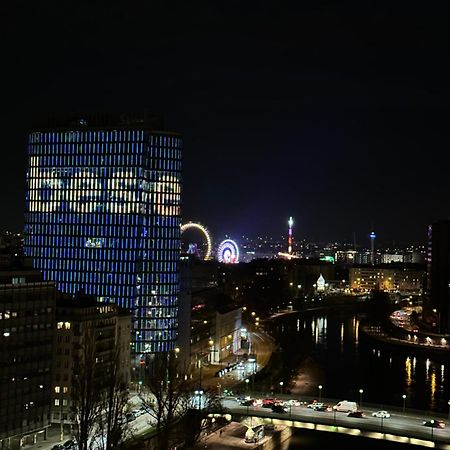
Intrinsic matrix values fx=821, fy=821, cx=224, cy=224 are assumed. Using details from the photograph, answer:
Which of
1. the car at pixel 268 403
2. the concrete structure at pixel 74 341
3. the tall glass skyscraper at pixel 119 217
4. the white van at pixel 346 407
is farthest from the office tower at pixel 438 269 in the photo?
the concrete structure at pixel 74 341

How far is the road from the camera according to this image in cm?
3797

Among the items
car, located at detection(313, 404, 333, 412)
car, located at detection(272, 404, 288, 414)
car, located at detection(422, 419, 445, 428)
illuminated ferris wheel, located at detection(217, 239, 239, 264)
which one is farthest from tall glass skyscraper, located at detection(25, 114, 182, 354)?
illuminated ferris wheel, located at detection(217, 239, 239, 264)

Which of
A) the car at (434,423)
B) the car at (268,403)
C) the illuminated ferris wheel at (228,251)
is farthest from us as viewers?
the illuminated ferris wheel at (228,251)

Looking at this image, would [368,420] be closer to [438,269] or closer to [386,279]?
[438,269]

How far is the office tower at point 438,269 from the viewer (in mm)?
97000

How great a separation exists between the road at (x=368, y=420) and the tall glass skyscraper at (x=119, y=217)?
44.6 ft

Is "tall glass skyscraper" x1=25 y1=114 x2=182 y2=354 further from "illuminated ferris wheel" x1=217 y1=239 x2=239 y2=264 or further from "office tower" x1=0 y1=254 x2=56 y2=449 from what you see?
→ "illuminated ferris wheel" x1=217 y1=239 x2=239 y2=264

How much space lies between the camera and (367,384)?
195 ft

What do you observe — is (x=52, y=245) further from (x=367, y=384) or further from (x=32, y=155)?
(x=367, y=384)

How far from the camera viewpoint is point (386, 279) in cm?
17562

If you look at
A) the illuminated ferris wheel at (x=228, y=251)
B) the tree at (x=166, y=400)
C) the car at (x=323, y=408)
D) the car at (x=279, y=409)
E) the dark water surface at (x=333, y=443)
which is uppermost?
the illuminated ferris wheel at (x=228, y=251)

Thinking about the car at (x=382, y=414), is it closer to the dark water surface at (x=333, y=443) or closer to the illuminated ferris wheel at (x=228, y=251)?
the dark water surface at (x=333, y=443)

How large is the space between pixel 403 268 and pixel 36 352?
484ft

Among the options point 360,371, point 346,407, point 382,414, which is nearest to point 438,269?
point 360,371
